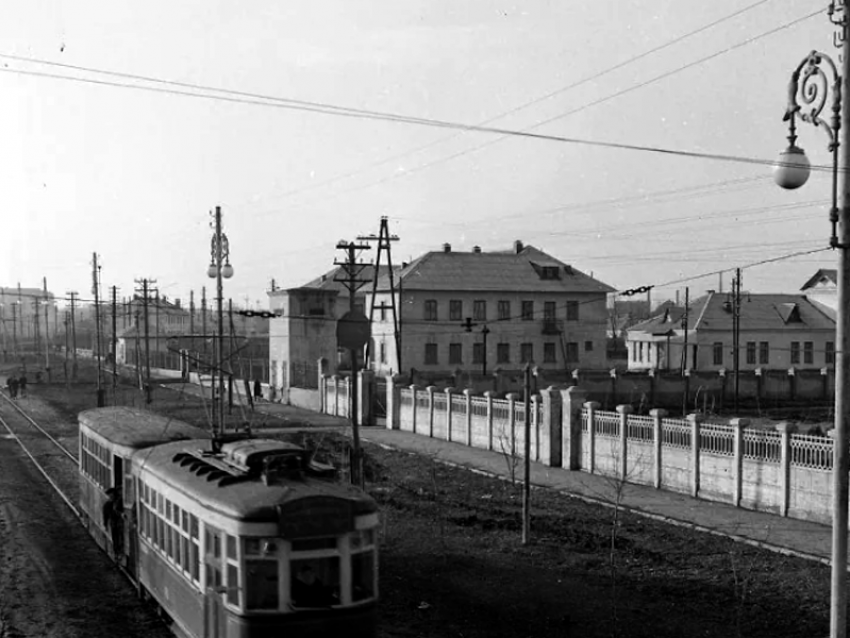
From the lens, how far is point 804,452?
20156mm

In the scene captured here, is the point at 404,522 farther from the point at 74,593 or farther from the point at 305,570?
the point at 305,570

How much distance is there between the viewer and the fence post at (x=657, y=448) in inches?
968

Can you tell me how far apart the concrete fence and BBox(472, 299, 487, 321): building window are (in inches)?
1044

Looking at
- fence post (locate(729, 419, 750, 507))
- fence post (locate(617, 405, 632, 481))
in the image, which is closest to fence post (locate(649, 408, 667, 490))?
fence post (locate(617, 405, 632, 481))

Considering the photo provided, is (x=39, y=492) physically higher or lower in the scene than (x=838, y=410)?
lower

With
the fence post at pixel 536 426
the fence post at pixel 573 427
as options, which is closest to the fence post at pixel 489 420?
the fence post at pixel 536 426

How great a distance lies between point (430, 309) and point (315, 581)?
51.4 m

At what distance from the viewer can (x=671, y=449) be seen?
79.6 ft

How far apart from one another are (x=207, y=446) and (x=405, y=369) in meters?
46.5

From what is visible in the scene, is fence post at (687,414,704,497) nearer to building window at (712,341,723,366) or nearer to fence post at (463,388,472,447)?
fence post at (463,388,472,447)

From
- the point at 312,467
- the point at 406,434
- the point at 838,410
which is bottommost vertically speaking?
the point at 406,434

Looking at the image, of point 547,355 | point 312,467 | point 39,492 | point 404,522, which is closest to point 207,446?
point 312,467

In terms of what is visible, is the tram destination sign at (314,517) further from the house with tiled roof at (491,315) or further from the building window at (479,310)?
the building window at (479,310)

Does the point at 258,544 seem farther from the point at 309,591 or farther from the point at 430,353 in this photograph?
the point at 430,353
